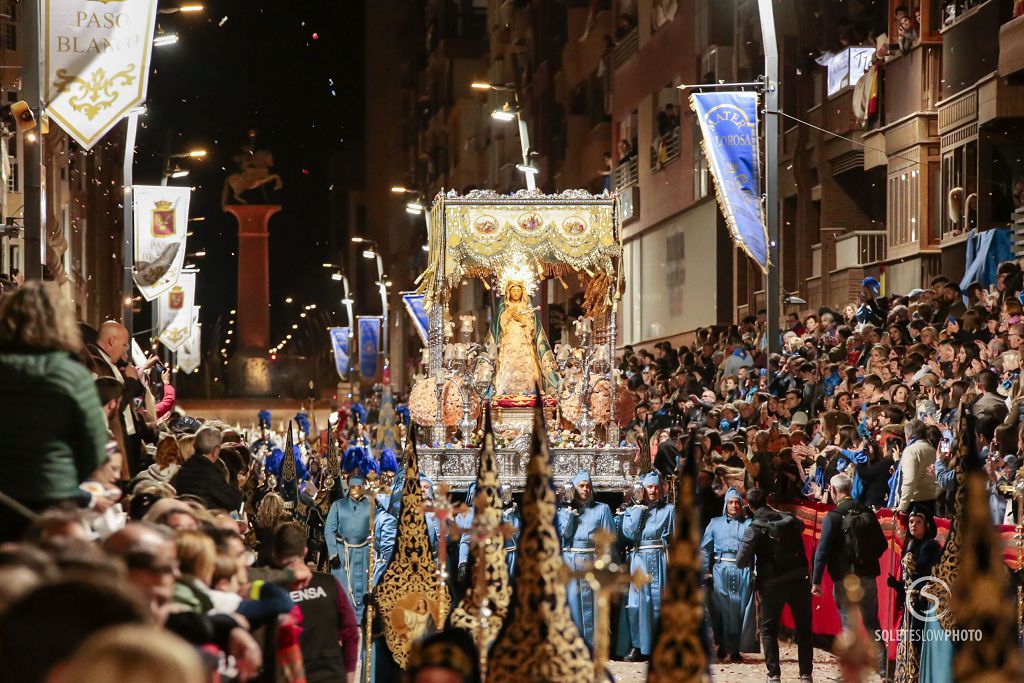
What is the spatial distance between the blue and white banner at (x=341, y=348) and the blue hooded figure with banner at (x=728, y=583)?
5653cm

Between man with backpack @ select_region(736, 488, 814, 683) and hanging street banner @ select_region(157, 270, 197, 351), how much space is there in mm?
30322

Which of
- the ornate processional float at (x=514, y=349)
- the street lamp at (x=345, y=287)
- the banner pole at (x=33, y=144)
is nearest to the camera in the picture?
the banner pole at (x=33, y=144)

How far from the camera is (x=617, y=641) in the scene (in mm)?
17812

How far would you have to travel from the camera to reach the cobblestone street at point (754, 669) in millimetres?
15773

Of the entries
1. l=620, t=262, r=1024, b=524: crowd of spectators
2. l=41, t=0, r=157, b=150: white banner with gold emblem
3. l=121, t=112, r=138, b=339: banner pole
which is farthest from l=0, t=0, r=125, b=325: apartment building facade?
l=620, t=262, r=1024, b=524: crowd of spectators

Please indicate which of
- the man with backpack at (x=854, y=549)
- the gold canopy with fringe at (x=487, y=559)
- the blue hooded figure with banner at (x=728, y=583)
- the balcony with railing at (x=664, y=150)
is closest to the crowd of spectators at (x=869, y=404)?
the man with backpack at (x=854, y=549)

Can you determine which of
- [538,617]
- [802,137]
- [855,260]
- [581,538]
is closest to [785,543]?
[581,538]

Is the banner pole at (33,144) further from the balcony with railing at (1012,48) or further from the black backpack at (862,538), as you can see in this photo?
the balcony with railing at (1012,48)

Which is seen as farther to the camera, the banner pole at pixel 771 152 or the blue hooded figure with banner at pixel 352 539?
the banner pole at pixel 771 152

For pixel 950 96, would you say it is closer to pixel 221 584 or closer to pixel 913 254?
pixel 913 254

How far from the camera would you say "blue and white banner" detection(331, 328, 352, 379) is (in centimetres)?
7381

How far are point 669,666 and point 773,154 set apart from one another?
1700 cm

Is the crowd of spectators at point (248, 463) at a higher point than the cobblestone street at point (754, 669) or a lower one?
higher

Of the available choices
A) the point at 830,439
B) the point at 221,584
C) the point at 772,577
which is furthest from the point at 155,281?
the point at 221,584
